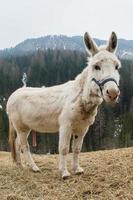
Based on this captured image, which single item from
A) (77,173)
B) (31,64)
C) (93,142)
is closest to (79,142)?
(77,173)

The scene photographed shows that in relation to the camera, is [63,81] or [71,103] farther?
[63,81]

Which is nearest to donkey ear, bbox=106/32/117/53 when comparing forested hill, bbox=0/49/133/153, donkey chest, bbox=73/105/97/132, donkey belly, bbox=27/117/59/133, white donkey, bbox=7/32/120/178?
white donkey, bbox=7/32/120/178

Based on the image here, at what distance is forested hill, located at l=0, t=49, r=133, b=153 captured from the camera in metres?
77.6

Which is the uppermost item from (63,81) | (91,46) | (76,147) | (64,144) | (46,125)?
(91,46)

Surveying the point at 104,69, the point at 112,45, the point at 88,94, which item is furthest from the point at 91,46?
the point at 88,94

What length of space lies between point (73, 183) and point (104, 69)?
2.35 m

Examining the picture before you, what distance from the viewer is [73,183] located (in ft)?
29.1

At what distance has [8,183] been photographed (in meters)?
9.14

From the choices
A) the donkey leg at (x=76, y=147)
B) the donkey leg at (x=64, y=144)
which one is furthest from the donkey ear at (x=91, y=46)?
the donkey leg at (x=76, y=147)

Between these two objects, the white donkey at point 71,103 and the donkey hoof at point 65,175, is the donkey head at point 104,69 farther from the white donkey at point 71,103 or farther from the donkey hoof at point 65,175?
the donkey hoof at point 65,175

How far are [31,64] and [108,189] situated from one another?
18379 centimetres

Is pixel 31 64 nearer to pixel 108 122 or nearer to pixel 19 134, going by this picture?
pixel 108 122

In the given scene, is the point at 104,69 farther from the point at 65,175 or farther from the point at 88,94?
the point at 65,175

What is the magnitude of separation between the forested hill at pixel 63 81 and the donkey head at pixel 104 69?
6533 centimetres
